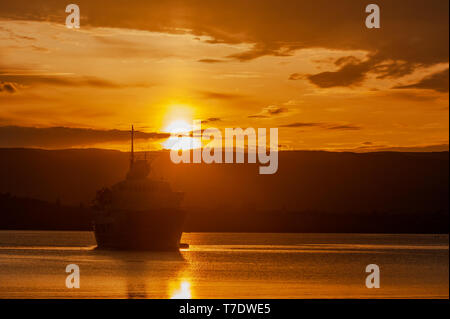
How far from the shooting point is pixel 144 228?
361 feet

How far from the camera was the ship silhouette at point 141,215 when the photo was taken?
110 meters

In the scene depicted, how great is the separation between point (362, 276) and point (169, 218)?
36407 millimetres

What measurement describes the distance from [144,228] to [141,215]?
1789 millimetres

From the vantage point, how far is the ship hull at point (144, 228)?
110 meters

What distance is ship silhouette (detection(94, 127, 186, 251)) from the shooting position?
110375 mm

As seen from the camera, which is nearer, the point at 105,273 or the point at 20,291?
the point at 20,291

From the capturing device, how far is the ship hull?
4336 inches

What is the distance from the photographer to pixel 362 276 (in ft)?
268

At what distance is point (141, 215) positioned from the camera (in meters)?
110
